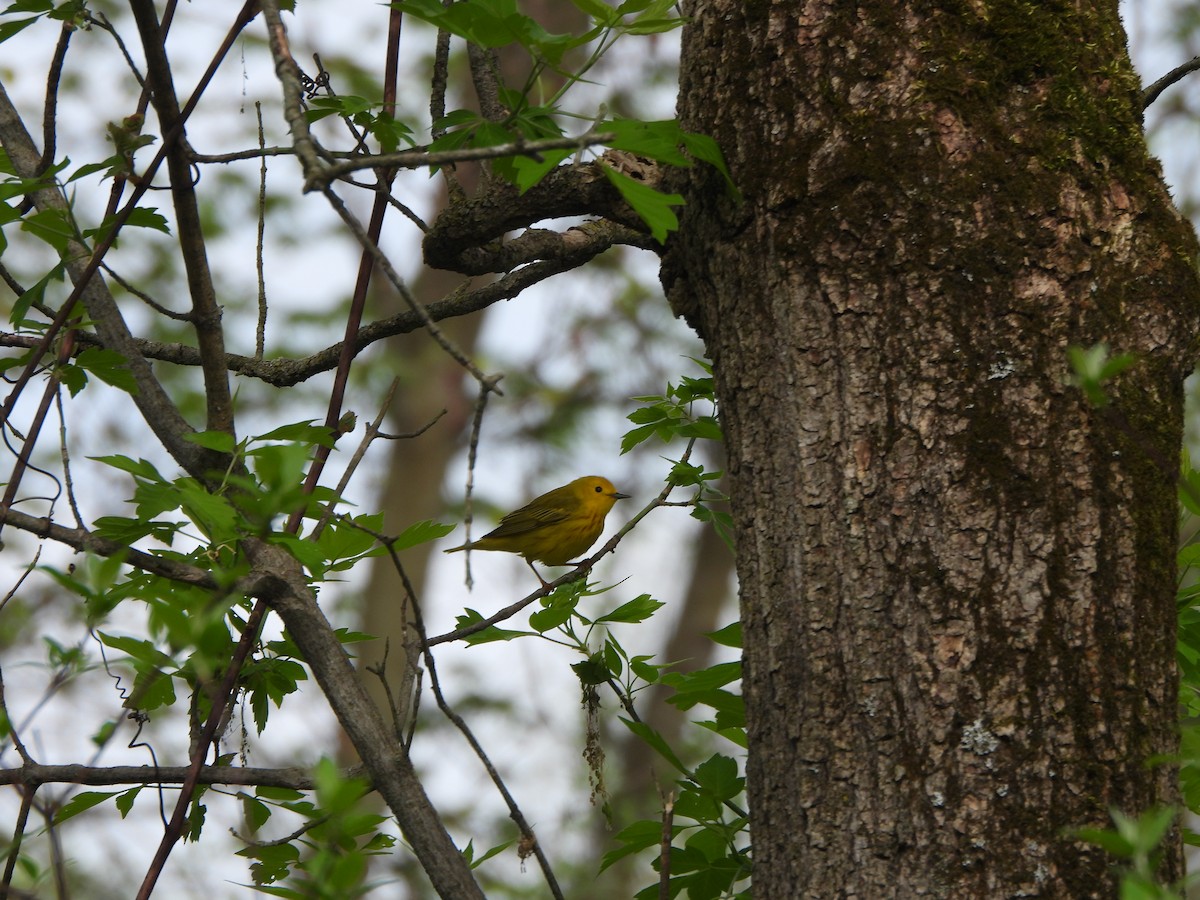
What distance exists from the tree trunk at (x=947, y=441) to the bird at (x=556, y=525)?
507 cm

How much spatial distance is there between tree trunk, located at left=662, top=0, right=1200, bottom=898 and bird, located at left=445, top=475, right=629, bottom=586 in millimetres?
5072

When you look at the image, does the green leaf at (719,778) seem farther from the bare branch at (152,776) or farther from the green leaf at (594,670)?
the bare branch at (152,776)

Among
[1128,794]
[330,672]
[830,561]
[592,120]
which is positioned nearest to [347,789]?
[330,672]

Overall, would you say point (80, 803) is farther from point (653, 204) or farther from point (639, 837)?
point (653, 204)

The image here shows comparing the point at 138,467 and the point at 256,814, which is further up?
the point at 138,467

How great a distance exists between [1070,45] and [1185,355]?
1.82 ft

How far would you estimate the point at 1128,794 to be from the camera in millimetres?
1630

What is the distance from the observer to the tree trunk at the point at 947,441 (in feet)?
5.39

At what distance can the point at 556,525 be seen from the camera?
704 centimetres

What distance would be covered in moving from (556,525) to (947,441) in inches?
212

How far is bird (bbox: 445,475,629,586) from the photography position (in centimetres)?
701

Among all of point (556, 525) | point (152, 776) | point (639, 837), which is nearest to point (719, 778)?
point (639, 837)

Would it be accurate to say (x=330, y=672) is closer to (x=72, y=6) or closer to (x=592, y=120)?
(x=592, y=120)

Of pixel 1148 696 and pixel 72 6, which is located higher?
pixel 72 6
